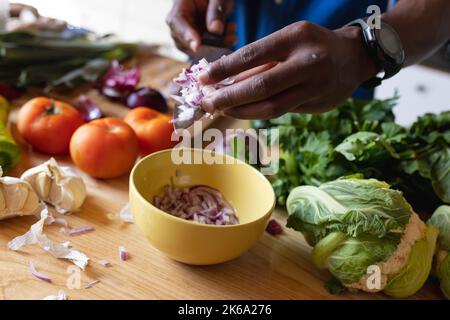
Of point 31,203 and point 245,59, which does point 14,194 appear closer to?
point 31,203

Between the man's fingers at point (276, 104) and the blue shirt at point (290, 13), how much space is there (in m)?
0.89

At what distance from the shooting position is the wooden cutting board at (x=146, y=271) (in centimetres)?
81

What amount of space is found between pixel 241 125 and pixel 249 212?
0.48m

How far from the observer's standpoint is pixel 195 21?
4.31ft

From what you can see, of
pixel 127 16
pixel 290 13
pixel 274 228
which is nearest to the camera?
pixel 274 228

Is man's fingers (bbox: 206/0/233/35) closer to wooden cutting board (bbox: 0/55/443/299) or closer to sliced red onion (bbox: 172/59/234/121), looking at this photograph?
sliced red onion (bbox: 172/59/234/121)

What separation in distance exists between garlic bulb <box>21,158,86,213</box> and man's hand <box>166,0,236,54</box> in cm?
43

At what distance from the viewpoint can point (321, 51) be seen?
32.8 inches

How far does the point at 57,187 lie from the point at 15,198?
0.31 ft

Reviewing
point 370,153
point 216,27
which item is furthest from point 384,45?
point 216,27

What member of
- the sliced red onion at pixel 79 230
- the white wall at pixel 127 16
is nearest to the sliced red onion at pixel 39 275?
the sliced red onion at pixel 79 230
